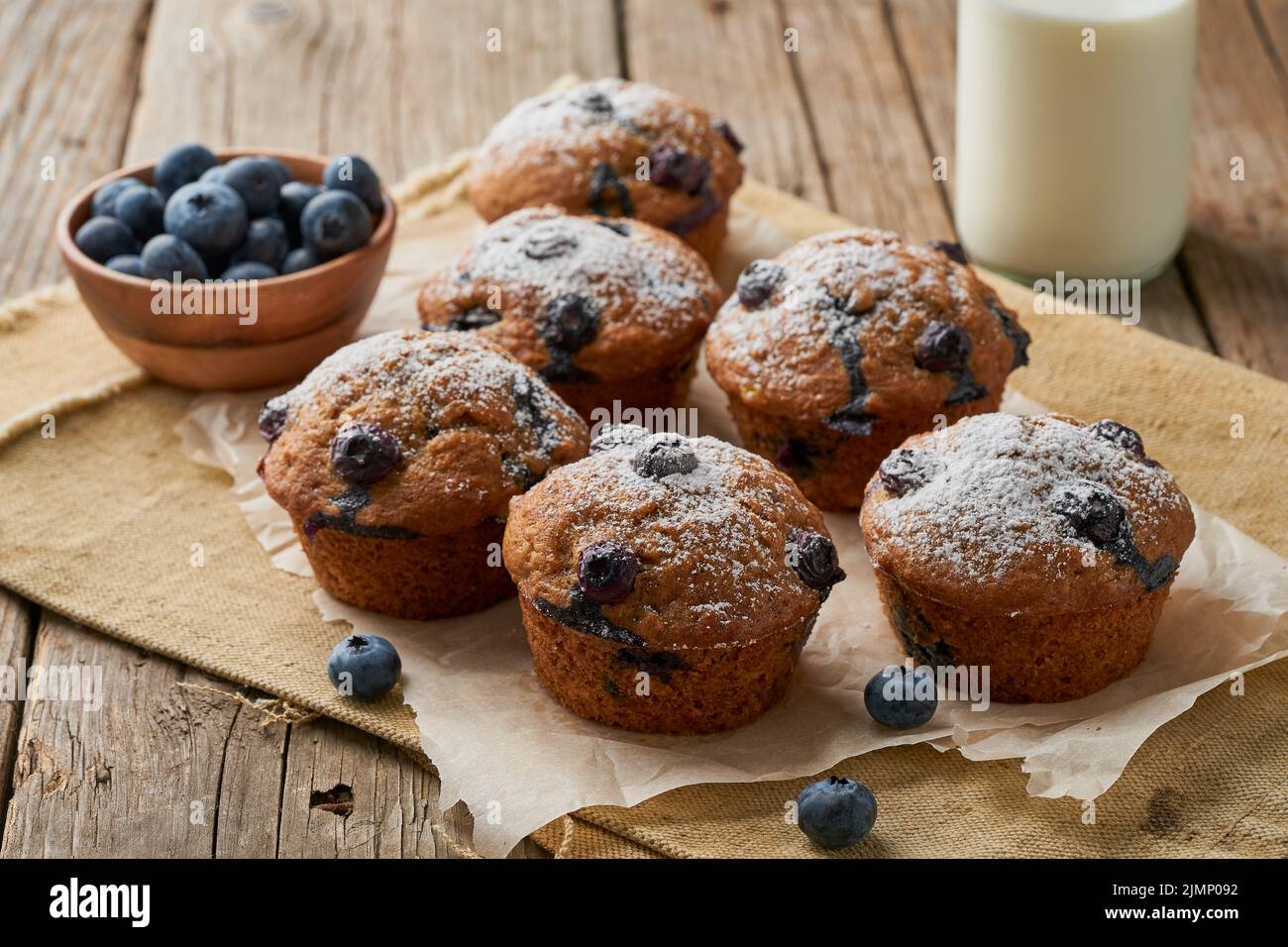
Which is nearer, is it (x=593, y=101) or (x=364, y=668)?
(x=364, y=668)

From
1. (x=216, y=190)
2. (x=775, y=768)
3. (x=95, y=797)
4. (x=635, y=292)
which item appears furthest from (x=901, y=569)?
(x=216, y=190)

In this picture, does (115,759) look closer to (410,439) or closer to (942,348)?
(410,439)

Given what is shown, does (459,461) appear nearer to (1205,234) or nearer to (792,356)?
(792,356)

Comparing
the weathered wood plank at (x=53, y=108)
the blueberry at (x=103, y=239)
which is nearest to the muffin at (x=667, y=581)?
the blueberry at (x=103, y=239)

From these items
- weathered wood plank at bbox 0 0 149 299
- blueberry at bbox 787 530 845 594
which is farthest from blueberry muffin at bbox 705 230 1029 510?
weathered wood plank at bbox 0 0 149 299

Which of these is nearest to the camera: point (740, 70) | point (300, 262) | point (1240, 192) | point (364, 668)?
point (364, 668)

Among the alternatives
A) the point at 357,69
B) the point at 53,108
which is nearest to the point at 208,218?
the point at 53,108

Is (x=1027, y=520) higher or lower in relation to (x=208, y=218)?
lower

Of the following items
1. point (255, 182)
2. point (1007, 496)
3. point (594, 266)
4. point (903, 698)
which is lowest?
point (903, 698)
